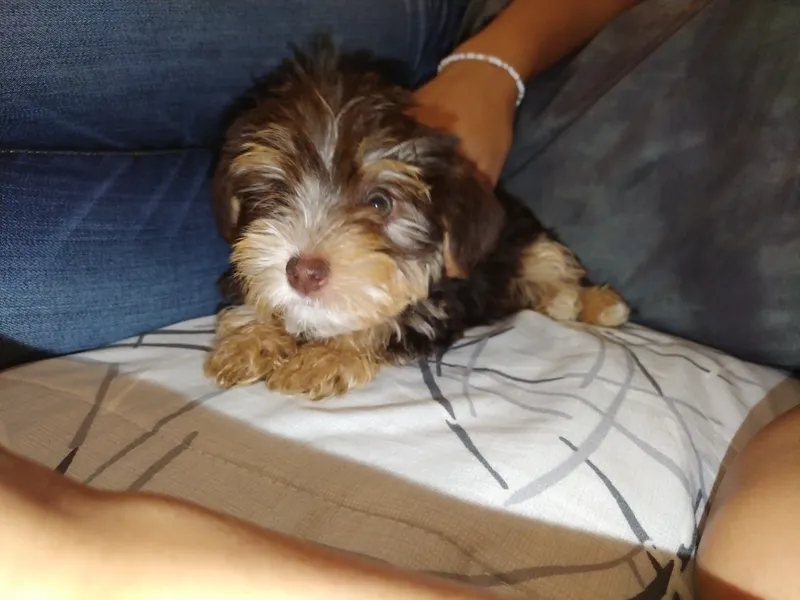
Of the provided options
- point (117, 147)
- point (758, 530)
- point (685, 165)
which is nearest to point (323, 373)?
point (117, 147)

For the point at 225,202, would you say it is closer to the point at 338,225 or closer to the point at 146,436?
the point at 338,225

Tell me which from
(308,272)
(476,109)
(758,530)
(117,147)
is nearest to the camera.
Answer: (758,530)

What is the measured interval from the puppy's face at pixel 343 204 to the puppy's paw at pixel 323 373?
65mm

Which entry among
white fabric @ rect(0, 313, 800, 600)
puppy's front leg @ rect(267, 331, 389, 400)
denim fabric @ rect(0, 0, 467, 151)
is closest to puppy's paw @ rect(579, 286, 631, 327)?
white fabric @ rect(0, 313, 800, 600)

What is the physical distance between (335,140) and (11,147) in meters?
0.63

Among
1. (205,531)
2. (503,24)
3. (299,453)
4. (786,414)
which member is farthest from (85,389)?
(503,24)

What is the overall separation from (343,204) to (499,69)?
0.62 metres

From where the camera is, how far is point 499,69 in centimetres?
188

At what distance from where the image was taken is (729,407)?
1.46 m

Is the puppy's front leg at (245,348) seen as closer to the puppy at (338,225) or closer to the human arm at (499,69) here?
the puppy at (338,225)

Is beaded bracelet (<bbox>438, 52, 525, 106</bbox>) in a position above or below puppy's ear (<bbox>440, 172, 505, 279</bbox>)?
above

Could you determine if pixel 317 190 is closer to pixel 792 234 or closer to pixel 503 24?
pixel 503 24

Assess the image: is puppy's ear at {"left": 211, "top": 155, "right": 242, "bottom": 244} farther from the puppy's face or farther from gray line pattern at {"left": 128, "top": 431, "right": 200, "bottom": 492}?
gray line pattern at {"left": 128, "top": 431, "right": 200, "bottom": 492}

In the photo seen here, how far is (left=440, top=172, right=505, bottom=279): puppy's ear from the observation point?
1.55 meters
